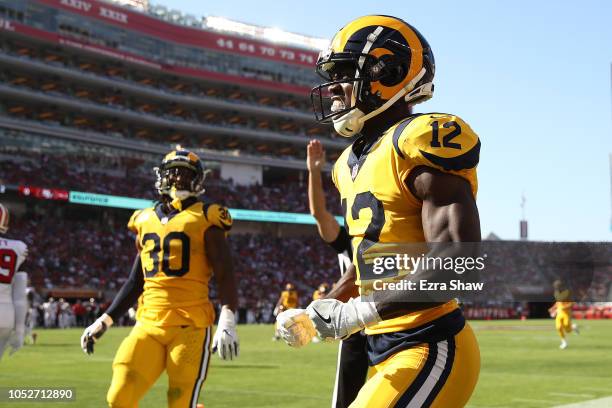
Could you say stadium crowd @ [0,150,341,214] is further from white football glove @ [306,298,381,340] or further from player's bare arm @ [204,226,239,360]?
white football glove @ [306,298,381,340]

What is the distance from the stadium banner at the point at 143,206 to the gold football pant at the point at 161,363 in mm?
41326

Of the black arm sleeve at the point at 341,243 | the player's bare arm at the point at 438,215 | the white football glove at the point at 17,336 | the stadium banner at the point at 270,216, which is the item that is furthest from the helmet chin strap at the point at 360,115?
the stadium banner at the point at 270,216

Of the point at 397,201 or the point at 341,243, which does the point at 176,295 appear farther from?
the point at 397,201

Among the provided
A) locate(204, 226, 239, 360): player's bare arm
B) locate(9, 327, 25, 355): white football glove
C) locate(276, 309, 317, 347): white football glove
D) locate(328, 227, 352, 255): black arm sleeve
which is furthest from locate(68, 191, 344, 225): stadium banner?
locate(276, 309, 317, 347): white football glove

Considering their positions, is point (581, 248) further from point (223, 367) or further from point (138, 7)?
point (138, 7)

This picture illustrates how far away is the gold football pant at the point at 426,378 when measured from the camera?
2826mm

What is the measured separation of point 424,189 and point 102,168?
51604 mm

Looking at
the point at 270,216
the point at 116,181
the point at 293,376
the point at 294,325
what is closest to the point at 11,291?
the point at 294,325

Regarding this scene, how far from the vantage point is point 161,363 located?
5.29 meters

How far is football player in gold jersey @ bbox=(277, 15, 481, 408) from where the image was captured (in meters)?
2.76

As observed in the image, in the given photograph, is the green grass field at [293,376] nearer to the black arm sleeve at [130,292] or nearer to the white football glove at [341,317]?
the black arm sleeve at [130,292]

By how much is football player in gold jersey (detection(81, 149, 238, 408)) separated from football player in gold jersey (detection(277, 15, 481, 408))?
2311 millimetres

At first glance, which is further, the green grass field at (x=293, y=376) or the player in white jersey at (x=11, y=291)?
the green grass field at (x=293, y=376)

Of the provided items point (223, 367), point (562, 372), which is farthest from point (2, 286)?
point (562, 372)
